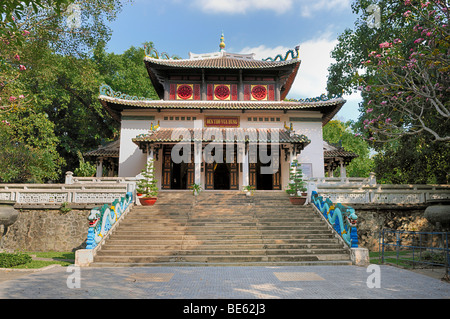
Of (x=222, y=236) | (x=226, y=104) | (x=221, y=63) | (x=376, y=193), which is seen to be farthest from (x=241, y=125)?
(x=222, y=236)

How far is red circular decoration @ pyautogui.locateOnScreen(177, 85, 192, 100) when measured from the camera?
1922 cm

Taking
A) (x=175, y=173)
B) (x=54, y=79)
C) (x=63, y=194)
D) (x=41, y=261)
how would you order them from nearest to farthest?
1. (x=41, y=261)
2. (x=63, y=194)
3. (x=54, y=79)
4. (x=175, y=173)

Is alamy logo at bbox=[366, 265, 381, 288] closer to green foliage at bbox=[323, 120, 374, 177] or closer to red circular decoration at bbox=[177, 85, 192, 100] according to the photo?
red circular decoration at bbox=[177, 85, 192, 100]

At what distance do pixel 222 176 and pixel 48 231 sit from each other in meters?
9.92

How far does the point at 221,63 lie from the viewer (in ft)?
64.1

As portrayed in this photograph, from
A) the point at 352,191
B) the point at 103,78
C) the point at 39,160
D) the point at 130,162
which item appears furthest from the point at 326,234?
the point at 103,78

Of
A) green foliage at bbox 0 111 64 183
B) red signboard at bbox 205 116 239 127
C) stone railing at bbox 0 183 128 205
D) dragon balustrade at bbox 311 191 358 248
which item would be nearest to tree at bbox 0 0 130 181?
green foliage at bbox 0 111 64 183

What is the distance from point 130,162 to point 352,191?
11527 mm

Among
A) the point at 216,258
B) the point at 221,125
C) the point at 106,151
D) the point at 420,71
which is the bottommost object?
the point at 216,258

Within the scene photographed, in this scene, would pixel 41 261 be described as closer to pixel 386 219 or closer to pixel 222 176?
pixel 222 176

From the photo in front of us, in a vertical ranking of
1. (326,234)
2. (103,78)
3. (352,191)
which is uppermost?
(103,78)

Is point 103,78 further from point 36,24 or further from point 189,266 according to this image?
point 189,266

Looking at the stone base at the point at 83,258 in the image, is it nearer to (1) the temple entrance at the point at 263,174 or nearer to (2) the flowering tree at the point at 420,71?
(2) the flowering tree at the point at 420,71

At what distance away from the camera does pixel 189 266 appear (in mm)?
8602
